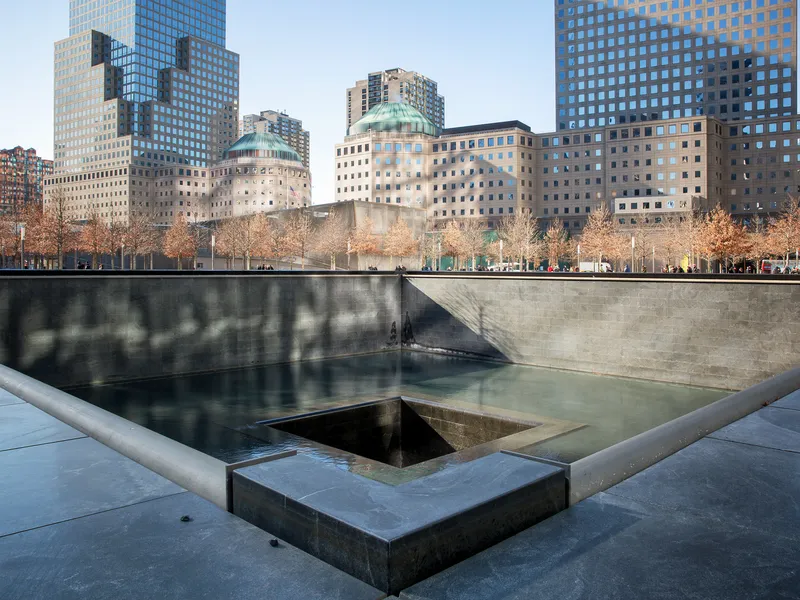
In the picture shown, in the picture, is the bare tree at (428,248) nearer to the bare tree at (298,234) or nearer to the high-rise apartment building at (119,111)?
the bare tree at (298,234)

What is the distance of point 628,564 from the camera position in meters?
3.86

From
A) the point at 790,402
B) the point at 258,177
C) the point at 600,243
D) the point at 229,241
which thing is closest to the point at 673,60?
the point at 600,243

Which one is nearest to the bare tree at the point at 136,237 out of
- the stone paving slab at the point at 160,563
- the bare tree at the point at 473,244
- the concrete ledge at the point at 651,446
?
the bare tree at the point at 473,244

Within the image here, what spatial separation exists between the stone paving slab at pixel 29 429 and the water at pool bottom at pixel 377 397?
6263 mm

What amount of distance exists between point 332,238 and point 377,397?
5576 cm

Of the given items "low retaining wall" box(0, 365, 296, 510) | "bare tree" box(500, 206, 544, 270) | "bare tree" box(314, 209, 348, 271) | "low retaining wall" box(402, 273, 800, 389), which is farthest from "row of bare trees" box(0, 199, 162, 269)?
"low retaining wall" box(0, 365, 296, 510)

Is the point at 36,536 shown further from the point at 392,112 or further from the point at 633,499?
the point at 392,112

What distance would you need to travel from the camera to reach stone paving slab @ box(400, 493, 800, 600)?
140 inches

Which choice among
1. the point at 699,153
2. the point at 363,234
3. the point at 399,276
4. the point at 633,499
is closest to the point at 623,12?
the point at 699,153

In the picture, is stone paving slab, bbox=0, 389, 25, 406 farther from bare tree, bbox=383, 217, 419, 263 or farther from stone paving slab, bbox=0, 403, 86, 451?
bare tree, bbox=383, 217, 419, 263

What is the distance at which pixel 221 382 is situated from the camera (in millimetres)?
21781

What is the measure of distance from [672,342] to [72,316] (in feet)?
60.8

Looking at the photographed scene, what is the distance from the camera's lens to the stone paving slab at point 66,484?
4505mm

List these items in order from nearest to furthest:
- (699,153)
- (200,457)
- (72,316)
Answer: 1. (200,457)
2. (72,316)
3. (699,153)
